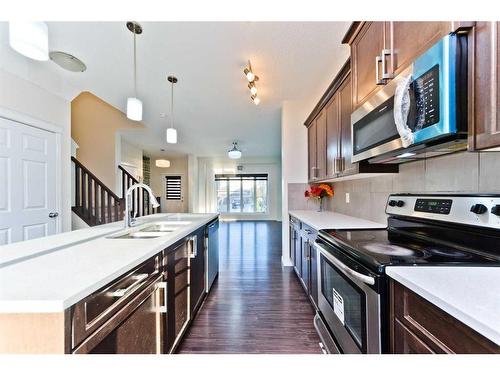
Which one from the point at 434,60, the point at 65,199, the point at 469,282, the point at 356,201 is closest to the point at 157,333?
the point at 469,282

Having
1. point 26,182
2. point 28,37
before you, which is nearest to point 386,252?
point 28,37

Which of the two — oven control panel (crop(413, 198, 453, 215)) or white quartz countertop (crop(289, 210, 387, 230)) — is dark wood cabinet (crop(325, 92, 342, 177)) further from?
oven control panel (crop(413, 198, 453, 215))

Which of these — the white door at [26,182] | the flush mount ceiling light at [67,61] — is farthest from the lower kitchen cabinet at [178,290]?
the flush mount ceiling light at [67,61]

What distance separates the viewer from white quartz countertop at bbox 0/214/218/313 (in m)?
0.65

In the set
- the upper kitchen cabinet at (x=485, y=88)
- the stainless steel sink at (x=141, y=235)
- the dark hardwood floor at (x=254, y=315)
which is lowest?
the dark hardwood floor at (x=254, y=315)

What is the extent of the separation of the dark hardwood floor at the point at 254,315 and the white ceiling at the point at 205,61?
2602 mm

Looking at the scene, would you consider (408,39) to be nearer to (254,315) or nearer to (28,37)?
(28,37)

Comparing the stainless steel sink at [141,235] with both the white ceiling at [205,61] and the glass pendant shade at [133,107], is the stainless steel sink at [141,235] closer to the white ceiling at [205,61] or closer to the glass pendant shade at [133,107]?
the glass pendant shade at [133,107]

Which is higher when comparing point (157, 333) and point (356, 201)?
point (356, 201)

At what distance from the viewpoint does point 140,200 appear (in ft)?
17.9

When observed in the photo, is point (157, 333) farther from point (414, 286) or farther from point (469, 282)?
point (469, 282)

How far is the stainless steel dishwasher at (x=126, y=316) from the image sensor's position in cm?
74

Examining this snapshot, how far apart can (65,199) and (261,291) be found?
9.61 feet

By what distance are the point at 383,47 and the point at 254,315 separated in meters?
2.31
